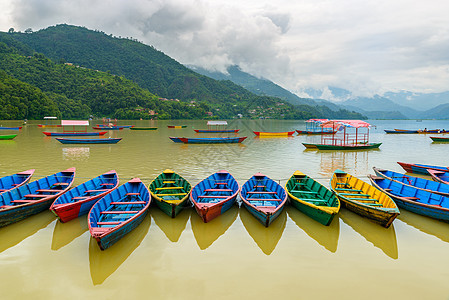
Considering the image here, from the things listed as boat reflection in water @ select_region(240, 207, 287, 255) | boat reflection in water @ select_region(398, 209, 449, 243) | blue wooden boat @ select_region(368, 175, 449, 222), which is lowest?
boat reflection in water @ select_region(398, 209, 449, 243)

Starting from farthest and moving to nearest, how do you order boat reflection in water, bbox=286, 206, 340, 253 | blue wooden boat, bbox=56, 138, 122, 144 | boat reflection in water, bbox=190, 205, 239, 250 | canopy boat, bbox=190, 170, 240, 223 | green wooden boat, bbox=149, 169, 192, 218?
blue wooden boat, bbox=56, 138, 122, 144 < green wooden boat, bbox=149, 169, 192, 218 < canopy boat, bbox=190, 170, 240, 223 < boat reflection in water, bbox=190, 205, 239, 250 < boat reflection in water, bbox=286, 206, 340, 253

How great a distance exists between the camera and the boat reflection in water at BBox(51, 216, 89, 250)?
9.38 metres

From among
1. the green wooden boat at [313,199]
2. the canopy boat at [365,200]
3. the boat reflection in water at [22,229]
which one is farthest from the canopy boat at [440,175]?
the boat reflection in water at [22,229]

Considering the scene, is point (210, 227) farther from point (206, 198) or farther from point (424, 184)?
point (424, 184)

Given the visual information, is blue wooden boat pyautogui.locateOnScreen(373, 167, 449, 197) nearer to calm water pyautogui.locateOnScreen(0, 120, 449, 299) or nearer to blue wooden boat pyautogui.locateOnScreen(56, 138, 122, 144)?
calm water pyautogui.locateOnScreen(0, 120, 449, 299)

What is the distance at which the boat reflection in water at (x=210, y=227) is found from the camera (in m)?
9.80

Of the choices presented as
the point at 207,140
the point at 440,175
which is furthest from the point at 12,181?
the point at 207,140

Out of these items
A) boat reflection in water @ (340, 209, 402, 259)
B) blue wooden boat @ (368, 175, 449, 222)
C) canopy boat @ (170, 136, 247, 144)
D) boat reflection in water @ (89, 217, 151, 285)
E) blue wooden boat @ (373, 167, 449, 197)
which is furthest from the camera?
canopy boat @ (170, 136, 247, 144)

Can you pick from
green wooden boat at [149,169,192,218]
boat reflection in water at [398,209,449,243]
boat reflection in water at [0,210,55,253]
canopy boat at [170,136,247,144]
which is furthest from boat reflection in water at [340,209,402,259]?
canopy boat at [170,136,247,144]

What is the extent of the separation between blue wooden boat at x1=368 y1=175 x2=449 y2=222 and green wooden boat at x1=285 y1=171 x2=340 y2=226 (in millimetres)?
2864

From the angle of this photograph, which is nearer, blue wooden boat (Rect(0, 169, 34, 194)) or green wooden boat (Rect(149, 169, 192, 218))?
green wooden boat (Rect(149, 169, 192, 218))

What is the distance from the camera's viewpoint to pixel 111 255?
8.53m

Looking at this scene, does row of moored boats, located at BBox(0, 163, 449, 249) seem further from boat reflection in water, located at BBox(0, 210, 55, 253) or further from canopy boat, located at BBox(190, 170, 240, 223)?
boat reflection in water, located at BBox(0, 210, 55, 253)

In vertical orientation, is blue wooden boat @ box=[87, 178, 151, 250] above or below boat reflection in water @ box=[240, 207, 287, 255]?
above
